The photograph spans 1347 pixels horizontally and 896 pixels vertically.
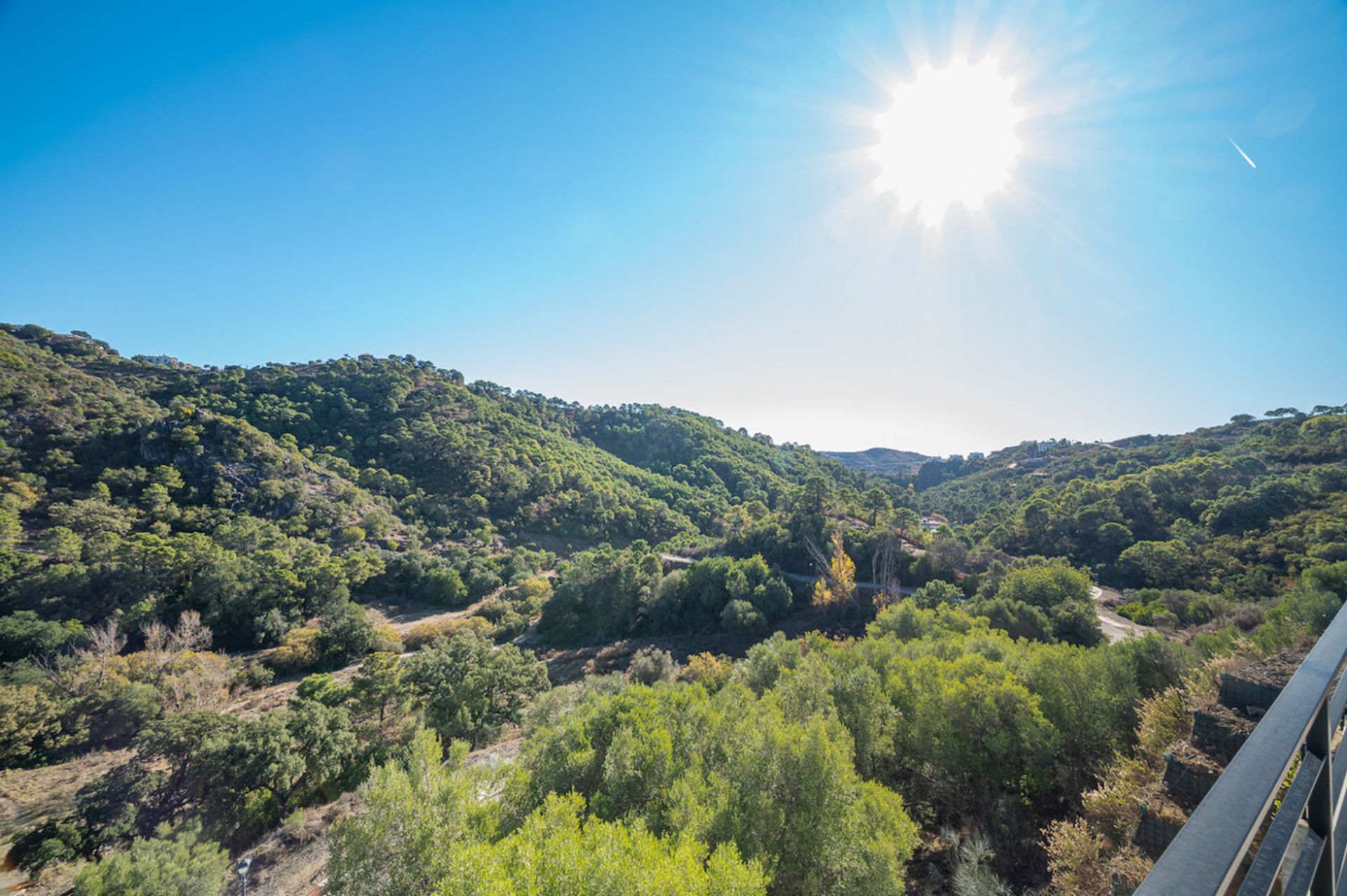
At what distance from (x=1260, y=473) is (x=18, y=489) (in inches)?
4582

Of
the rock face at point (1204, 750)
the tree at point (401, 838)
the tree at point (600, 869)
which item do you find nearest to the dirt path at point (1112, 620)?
the rock face at point (1204, 750)

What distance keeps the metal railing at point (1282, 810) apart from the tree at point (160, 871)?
2183 centimetres

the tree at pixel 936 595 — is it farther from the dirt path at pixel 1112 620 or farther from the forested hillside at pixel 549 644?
the dirt path at pixel 1112 620

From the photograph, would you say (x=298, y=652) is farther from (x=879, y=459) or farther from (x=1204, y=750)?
(x=879, y=459)

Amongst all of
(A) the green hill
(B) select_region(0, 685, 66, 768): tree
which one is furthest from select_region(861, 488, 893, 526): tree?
(B) select_region(0, 685, 66, 768): tree

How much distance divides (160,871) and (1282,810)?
907 inches

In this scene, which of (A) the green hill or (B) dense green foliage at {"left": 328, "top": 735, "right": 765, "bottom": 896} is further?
(A) the green hill

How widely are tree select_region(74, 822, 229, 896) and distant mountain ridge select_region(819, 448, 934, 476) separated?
170 m

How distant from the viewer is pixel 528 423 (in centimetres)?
8700

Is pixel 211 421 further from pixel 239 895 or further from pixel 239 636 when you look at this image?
pixel 239 895

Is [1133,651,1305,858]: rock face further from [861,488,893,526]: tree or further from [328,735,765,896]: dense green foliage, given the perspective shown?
[861,488,893,526]: tree

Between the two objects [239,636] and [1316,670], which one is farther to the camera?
[239,636]

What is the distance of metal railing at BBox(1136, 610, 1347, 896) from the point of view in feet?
3.79

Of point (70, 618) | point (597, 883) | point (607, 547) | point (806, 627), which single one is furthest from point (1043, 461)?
point (70, 618)
